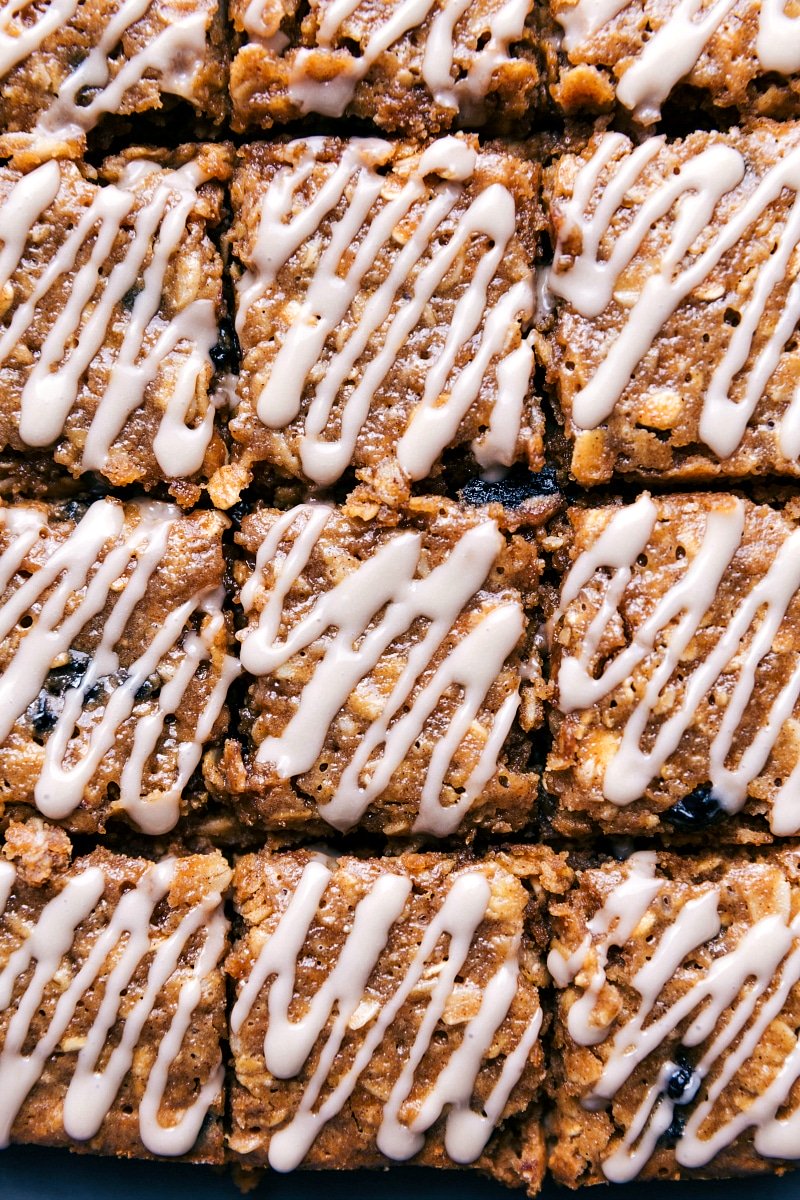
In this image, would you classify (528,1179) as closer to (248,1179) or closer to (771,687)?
(248,1179)

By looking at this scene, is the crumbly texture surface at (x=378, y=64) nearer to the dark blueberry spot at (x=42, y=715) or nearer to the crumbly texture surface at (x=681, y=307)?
the crumbly texture surface at (x=681, y=307)

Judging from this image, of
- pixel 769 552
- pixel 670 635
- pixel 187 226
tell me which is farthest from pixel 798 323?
pixel 187 226

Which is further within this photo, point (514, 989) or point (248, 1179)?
point (248, 1179)

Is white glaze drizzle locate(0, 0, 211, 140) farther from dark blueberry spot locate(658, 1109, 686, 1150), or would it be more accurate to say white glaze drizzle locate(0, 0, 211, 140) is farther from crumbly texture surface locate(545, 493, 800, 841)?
dark blueberry spot locate(658, 1109, 686, 1150)

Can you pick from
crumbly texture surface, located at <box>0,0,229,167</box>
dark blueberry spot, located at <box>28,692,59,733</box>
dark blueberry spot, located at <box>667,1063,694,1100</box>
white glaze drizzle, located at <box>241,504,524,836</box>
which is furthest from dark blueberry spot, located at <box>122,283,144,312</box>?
dark blueberry spot, located at <box>667,1063,694,1100</box>

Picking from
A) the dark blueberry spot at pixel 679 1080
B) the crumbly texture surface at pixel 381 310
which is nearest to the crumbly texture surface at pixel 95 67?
the crumbly texture surface at pixel 381 310
